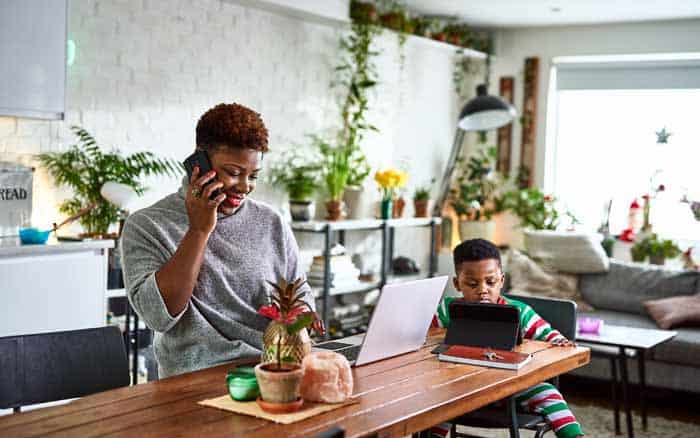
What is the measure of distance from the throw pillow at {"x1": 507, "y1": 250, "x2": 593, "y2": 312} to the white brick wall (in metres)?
1.41

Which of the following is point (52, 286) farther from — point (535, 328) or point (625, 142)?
point (625, 142)

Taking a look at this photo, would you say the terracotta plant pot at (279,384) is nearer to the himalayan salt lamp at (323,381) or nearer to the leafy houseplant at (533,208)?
the himalayan salt lamp at (323,381)

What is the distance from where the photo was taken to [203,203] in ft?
7.64

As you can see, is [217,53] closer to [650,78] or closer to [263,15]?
[263,15]

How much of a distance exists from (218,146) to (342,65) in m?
4.30

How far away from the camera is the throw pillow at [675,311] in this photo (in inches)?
212

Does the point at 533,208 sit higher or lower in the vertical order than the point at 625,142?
lower

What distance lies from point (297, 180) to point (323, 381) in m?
4.19

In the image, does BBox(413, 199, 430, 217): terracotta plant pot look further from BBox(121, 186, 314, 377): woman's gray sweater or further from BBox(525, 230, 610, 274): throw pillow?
BBox(121, 186, 314, 377): woman's gray sweater

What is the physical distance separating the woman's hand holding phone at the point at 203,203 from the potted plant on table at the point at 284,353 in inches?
14.1

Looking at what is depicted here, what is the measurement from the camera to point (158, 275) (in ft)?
A: 7.55

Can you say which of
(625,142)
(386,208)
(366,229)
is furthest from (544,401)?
(625,142)

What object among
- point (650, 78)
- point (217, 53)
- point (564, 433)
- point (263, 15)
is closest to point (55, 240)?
point (217, 53)

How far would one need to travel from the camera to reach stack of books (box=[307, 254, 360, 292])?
602cm
